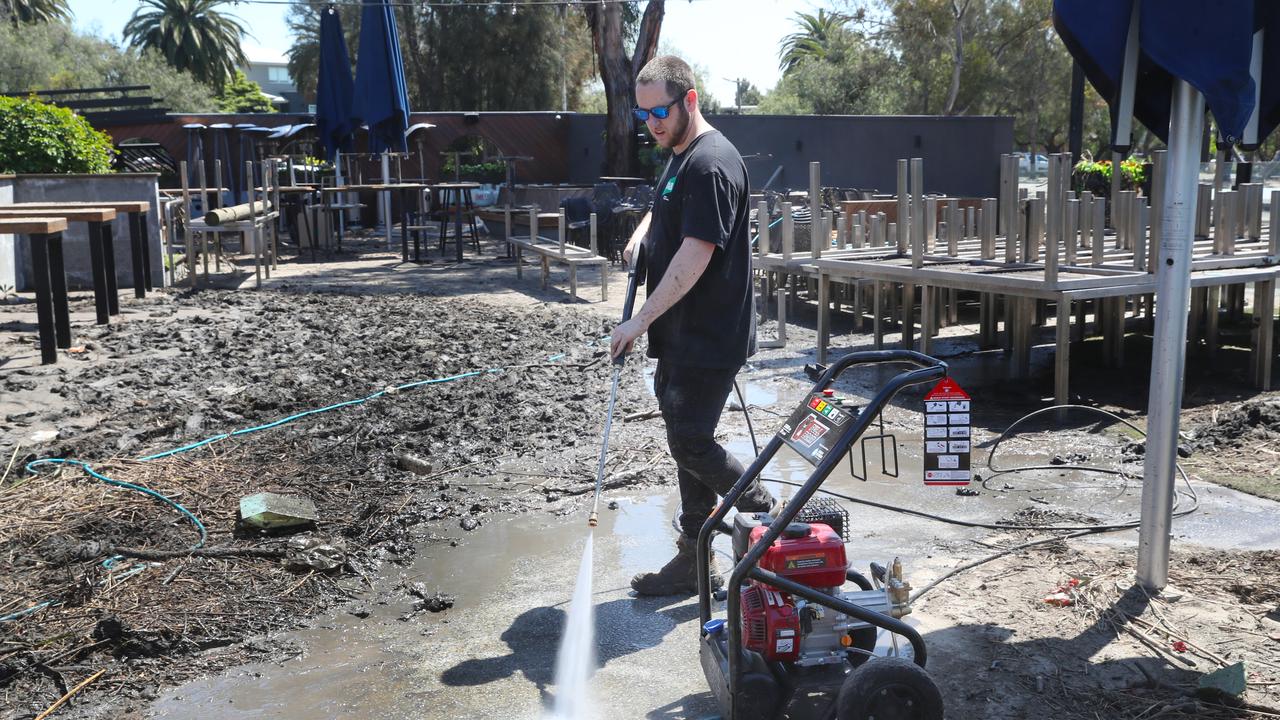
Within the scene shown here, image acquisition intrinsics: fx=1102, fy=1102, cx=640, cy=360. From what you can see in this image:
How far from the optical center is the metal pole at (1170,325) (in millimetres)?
4051

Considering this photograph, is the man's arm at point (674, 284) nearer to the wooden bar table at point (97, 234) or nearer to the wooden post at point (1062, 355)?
the wooden post at point (1062, 355)

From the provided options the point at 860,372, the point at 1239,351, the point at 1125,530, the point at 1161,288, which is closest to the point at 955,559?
the point at 1125,530

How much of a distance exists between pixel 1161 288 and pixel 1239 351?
6.73 m

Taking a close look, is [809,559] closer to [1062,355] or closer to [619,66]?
[1062,355]

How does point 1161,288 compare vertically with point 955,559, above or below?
above

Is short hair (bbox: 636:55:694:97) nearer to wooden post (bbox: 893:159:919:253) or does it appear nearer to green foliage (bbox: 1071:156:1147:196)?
wooden post (bbox: 893:159:919:253)

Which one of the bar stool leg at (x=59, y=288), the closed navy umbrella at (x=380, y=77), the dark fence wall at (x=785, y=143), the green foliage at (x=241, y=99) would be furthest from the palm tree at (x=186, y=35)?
the bar stool leg at (x=59, y=288)

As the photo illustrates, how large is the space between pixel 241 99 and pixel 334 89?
30.9 metres

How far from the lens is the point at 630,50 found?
4391 cm

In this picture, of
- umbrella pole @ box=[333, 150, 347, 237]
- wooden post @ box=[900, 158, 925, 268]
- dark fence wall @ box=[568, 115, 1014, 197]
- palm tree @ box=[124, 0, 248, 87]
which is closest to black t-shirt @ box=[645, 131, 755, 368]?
wooden post @ box=[900, 158, 925, 268]

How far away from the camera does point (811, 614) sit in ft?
10.5

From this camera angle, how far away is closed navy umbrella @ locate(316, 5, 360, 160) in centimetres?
1928

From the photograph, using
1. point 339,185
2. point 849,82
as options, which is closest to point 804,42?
point 849,82

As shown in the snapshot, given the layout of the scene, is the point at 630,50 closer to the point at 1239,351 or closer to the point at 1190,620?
the point at 1239,351
